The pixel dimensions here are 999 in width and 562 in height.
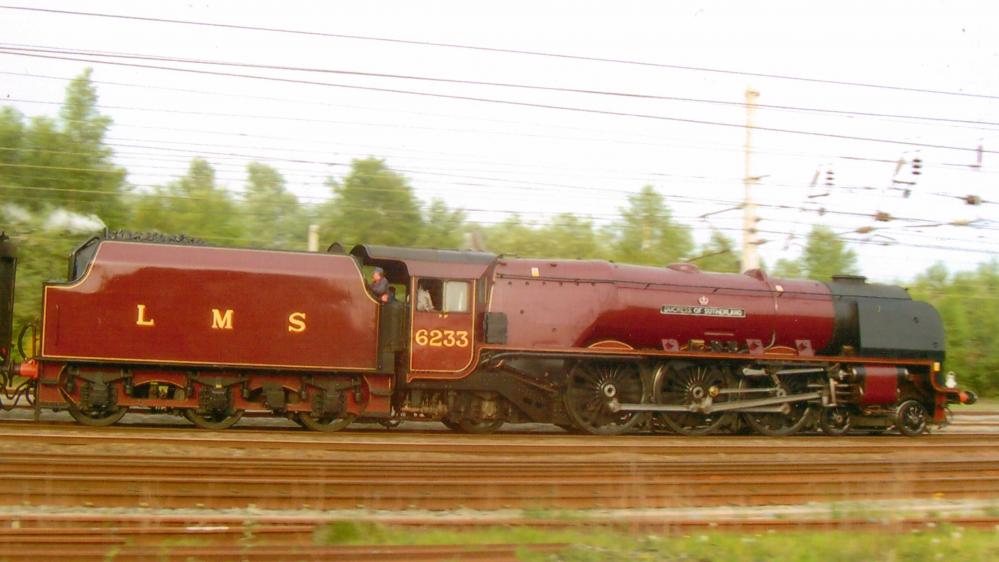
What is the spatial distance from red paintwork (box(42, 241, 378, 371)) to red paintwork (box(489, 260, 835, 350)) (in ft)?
8.13

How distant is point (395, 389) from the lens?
14367 mm

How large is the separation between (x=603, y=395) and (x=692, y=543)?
777 cm

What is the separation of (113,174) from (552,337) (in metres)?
14.5

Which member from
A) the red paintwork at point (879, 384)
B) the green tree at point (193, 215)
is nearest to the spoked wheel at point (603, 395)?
the red paintwork at point (879, 384)

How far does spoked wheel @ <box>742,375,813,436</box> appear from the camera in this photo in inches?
635

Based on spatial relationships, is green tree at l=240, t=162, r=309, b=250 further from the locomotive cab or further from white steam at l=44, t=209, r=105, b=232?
the locomotive cab

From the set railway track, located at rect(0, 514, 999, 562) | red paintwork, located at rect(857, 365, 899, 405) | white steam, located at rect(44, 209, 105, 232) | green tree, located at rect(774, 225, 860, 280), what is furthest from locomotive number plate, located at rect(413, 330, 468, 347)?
green tree, located at rect(774, 225, 860, 280)

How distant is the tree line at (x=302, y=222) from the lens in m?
22.8

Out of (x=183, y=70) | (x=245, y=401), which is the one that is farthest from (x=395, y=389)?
(x=183, y=70)

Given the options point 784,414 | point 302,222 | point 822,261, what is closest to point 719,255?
point 822,261

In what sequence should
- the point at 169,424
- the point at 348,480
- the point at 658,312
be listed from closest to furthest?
the point at 348,480, the point at 169,424, the point at 658,312

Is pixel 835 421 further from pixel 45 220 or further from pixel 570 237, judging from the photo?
pixel 45 220

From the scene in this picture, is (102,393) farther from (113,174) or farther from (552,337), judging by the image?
(113,174)

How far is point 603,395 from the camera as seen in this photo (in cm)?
1506
